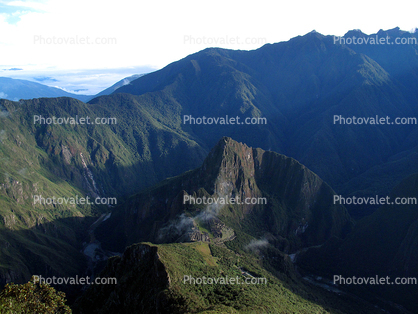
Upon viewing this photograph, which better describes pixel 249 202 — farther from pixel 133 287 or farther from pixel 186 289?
pixel 186 289

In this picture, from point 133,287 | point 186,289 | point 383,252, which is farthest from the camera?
point 383,252

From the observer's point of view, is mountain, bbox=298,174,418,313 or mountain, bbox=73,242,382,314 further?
mountain, bbox=298,174,418,313

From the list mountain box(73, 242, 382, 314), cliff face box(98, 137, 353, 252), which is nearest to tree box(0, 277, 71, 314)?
mountain box(73, 242, 382, 314)

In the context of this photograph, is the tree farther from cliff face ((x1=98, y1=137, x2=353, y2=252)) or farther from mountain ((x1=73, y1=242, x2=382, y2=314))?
cliff face ((x1=98, y1=137, x2=353, y2=252))

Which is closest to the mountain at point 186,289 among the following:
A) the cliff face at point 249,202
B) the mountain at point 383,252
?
the mountain at point 383,252

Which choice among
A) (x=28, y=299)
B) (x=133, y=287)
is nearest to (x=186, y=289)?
(x=133, y=287)

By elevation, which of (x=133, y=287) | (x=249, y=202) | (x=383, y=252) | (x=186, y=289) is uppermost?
(x=249, y=202)

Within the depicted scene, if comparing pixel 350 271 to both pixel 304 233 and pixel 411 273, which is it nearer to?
pixel 411 273
